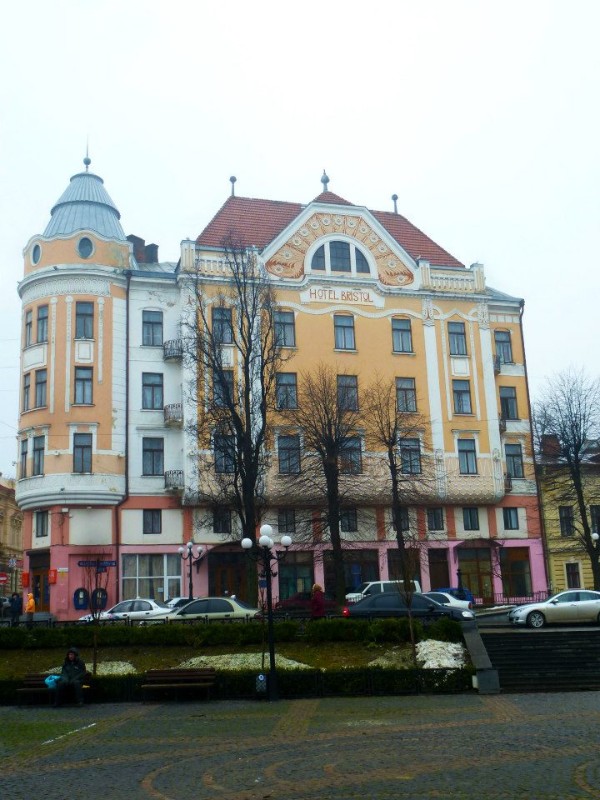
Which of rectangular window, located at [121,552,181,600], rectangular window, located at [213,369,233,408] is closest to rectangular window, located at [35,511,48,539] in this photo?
rectangular window, located at [121,552,181,600]

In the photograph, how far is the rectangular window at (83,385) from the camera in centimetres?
4372

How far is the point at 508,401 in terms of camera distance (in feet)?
165

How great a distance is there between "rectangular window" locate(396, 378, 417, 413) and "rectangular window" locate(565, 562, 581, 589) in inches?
489

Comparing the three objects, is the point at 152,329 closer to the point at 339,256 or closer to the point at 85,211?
the point at 85,211

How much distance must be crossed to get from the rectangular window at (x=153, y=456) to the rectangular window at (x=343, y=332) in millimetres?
10406

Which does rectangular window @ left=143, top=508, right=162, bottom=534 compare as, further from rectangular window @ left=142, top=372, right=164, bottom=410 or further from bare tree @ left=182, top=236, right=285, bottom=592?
rectangular window @ left=142, top=372, right=164, bottom=410

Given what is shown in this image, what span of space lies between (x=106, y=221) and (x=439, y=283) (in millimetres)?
17929

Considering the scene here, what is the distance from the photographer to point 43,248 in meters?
45.0

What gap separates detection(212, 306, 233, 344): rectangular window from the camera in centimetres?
3956

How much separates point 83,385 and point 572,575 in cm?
2777

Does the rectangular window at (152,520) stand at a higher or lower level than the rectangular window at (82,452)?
lower

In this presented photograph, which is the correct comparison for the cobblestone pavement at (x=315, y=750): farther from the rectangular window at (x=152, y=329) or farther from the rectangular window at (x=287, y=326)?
the rectangular window at (x=287, y=326)

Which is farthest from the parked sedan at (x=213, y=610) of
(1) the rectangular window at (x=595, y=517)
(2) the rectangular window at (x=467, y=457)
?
(1) the rectangular window at (x=595, y=517)

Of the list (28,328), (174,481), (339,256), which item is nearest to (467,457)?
(339,256)
